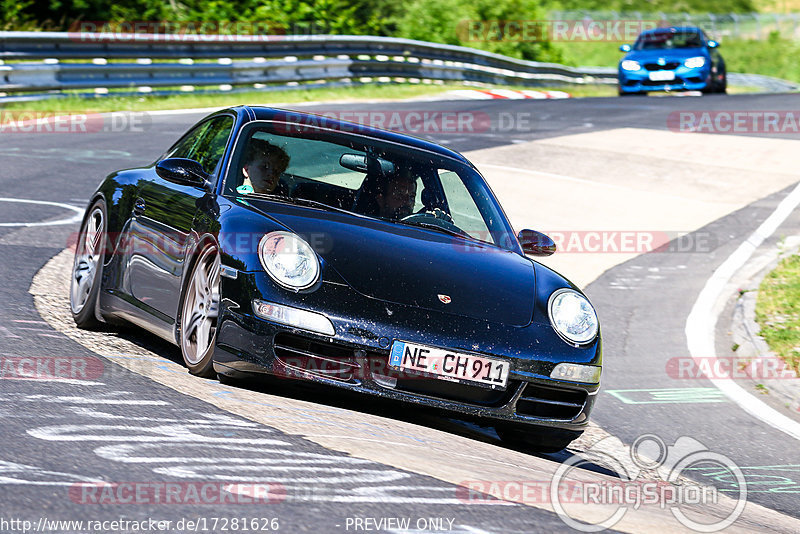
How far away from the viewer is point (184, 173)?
19.2 feet

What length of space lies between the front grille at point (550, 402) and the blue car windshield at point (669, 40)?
21315mm

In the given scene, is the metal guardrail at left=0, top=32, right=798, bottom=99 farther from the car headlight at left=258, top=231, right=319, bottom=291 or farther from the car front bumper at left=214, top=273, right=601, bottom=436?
the car front bumper at left=214, top=273, right=601, bottom=436

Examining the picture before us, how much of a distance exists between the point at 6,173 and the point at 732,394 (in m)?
7.32

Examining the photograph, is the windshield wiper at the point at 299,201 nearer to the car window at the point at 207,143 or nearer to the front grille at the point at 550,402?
the car window at the point at 207,143

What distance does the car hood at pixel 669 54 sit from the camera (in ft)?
82.6

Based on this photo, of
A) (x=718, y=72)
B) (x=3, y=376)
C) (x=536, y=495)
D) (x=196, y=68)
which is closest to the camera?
(x=536, y=495)

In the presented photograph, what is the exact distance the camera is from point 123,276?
6293 mm

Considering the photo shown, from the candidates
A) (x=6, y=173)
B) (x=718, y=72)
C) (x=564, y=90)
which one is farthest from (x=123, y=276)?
(x=564, y=90)

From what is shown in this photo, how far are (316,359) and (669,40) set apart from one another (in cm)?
2242

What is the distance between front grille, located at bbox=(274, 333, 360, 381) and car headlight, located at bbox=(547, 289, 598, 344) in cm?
104

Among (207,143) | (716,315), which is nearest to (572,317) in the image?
(207,143)

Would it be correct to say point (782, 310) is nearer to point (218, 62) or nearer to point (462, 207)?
point (462, 207)

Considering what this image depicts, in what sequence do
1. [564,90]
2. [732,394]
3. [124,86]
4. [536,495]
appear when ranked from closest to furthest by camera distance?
A: [536,495], [732,394], [124,86], [564,90]

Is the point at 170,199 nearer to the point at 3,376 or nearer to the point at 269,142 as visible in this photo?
the point at 269,142
